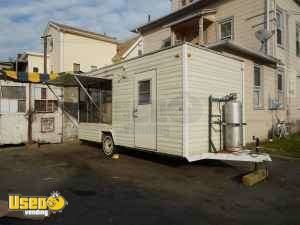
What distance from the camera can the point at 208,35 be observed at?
54.0 feet

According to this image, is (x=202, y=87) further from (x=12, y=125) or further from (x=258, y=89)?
(x=12, y=125)

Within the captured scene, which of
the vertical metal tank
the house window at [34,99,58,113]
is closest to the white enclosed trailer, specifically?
the vertical metal tank

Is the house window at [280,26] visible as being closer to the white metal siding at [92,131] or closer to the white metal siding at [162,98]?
the white metal siding at [162,98]

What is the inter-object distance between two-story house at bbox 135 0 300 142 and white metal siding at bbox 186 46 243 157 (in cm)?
326

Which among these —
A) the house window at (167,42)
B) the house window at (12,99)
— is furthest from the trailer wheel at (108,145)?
the house window at (167,42)

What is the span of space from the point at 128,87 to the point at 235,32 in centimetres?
881

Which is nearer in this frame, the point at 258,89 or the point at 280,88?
the point at 258,89

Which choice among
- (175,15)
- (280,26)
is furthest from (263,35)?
(175,15)

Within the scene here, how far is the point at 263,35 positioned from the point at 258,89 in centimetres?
263

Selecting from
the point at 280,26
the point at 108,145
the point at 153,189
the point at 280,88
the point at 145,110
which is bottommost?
the point at 153,189

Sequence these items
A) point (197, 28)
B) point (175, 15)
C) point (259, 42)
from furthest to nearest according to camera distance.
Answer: point (175, 15), point (197, 28), point (259, 42)

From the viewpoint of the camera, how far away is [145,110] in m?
8.34

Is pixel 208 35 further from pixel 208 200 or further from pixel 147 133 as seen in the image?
pixel 208 200

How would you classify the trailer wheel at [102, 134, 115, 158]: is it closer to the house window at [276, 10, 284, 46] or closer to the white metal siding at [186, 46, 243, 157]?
the white metal siding at [186, 46, 243, 157]
